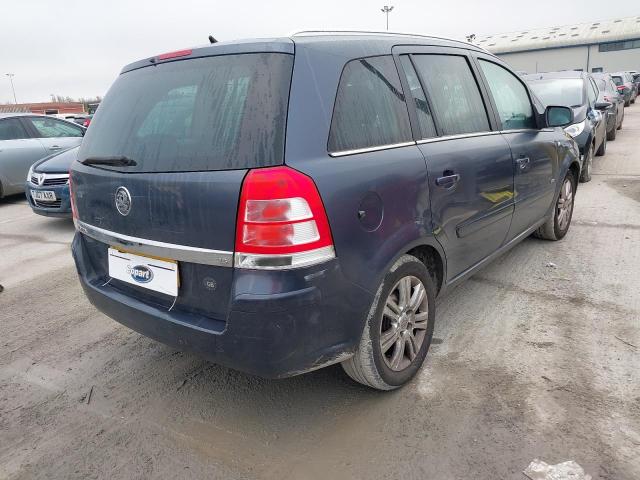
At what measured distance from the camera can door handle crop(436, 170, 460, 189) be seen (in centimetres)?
257

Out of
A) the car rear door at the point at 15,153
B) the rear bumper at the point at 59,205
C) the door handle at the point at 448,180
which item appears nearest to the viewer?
the door handle at the point at 448,180

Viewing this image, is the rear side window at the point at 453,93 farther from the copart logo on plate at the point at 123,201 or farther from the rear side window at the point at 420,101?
the copart logo on plate at the point at 123,201

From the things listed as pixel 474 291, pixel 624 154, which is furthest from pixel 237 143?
pixel 624 154

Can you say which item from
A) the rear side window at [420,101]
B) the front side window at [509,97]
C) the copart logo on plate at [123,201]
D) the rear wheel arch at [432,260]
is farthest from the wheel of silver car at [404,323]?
the front side window at [509,97]

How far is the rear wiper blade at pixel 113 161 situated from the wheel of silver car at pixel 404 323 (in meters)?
1.36

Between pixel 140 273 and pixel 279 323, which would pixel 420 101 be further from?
pixel 140 273

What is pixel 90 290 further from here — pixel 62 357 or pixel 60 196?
pixel 60 196

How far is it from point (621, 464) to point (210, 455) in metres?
1.73

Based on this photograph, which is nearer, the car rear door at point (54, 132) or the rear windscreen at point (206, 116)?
the rear windscreen at point (206, 116)

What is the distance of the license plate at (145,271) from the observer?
217 centimetres

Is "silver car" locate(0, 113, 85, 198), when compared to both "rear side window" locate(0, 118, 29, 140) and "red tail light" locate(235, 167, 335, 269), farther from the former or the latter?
"red tail light" locate(235, 167, 335, 269)

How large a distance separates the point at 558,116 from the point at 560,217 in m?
1.20

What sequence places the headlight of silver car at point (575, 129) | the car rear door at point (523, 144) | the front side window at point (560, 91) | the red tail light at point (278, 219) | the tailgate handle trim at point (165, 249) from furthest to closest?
the front side window at point (560, 91) < the headlight of silver car at point (575, 129) < the car rear door at point (523, 144) < the tailgate handle trim at point (165, 249) < the red tail light at point (278, 219)

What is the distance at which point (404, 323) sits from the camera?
2.52m
